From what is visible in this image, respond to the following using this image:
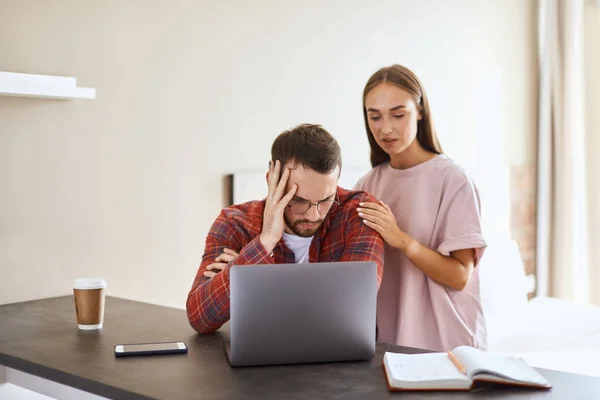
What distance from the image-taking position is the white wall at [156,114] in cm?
232

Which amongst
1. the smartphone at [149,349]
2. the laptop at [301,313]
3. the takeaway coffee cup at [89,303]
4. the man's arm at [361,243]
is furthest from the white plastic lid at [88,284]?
the man's arm at [361,243]

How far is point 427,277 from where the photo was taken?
2.13 m

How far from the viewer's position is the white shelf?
2.12m

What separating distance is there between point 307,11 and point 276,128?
1.72 feet

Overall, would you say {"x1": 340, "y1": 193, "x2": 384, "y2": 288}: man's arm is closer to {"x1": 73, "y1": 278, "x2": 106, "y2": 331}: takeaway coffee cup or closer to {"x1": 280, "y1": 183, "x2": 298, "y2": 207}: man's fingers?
{"x1": 280, "y1": 183, "x2": 298, "y2": 207}: man's fingers

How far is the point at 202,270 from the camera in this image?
1899 mm

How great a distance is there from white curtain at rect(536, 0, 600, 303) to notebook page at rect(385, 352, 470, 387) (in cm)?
288

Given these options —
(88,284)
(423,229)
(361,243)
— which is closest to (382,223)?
(361,243)

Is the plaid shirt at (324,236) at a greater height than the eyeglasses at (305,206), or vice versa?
the eyeglasses at (305,206)

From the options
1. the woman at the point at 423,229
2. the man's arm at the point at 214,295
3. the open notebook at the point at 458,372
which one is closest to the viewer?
the open notebook at the point at 458,372

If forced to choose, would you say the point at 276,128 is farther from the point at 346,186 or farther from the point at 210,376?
the point at 210,376

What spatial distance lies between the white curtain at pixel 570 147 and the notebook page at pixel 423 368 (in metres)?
2.88

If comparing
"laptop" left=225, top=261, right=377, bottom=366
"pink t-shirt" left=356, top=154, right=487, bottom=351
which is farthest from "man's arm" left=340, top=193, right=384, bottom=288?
"laptop" left=225, top=261, right=377, bottom=366

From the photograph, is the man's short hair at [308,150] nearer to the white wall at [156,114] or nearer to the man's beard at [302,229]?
the man's beard at [302,229]
